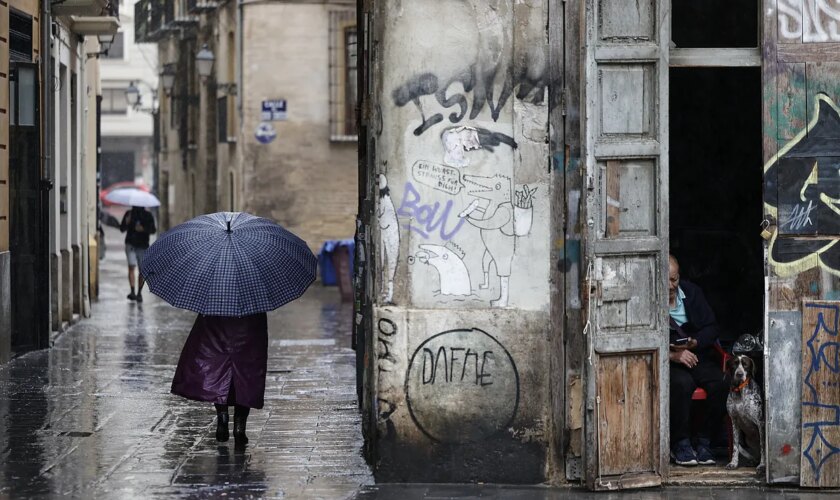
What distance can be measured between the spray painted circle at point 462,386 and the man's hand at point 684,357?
3.88ft

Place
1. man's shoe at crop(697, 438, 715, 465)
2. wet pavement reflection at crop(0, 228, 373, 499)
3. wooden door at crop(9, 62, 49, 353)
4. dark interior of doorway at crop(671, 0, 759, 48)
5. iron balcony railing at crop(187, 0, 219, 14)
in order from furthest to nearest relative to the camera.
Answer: iron balcony railing at crop(187, 0, 219, 14) < wooden door at crop(9, 62, 49, 353) < dark interior of doorway at crop(671, 0, 759, 48) < man's shoe at crop(697, 438, 715, 465) < wet pavement reflection at crop(0, 228, 373, 499)

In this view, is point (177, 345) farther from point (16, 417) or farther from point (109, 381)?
point (16, 417)

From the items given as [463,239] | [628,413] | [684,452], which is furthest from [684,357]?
[463,239]

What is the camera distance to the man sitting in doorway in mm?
9242


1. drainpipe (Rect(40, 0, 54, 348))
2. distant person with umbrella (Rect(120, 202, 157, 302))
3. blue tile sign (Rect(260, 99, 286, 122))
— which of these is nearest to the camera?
drainpipe (Rect(40, 0, 54, 348))

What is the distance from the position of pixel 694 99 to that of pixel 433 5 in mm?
3634

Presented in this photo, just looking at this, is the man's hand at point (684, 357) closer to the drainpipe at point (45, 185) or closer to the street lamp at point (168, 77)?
the drainpipe at point (45, 185)

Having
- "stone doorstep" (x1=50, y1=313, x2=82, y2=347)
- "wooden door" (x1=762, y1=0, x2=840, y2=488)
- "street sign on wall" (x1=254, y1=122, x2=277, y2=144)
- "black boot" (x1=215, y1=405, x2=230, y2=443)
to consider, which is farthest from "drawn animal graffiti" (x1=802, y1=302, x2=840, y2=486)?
"street sign on wall" (x1=254, y1=122, x2=277, y2=144)

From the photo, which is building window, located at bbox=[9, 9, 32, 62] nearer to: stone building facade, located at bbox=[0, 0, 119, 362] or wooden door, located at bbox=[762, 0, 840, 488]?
stone building facade, located at bbox=[0, 0, 119, 362]

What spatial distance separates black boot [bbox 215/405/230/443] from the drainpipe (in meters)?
6.31

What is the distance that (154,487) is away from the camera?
344 inches

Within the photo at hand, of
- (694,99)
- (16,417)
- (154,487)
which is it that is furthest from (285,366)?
(154,487)

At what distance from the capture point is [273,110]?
27859 millimetres

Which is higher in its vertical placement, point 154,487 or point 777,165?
point 777,165
